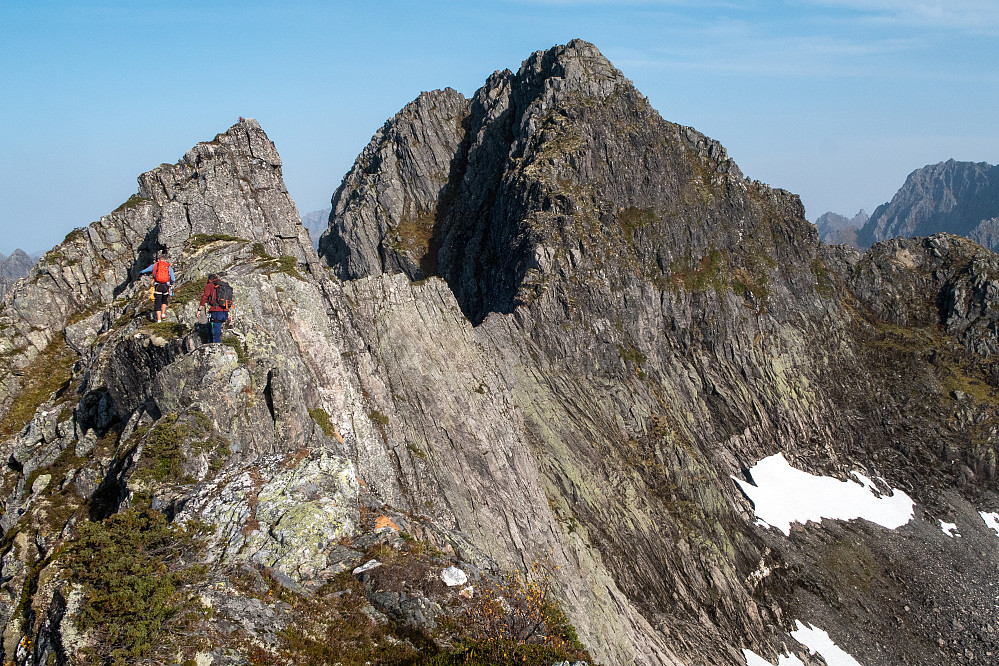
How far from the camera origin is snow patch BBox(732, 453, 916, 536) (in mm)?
68500

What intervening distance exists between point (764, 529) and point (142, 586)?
2647 inches

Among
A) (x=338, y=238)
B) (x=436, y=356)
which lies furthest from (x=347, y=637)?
(x=338, y=238)

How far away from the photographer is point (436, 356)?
172 feet

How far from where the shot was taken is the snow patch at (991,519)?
72938mm

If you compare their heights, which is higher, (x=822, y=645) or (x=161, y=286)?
(x=161, y=286)

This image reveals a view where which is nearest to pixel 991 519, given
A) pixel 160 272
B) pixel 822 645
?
pixel 822 645

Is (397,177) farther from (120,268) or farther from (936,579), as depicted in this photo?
(936,579)

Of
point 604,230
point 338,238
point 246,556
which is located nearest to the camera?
point 246,556

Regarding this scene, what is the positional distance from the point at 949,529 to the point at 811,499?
1745cm

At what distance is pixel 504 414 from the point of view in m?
54.3

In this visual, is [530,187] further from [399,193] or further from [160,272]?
[160,272]

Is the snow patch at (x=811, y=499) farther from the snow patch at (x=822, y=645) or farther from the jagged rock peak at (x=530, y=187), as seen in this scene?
the jagged rock peak at (x=530, y=187)

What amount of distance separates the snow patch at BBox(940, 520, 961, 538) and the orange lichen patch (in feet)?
263

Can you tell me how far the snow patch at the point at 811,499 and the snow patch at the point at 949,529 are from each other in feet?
12.0
